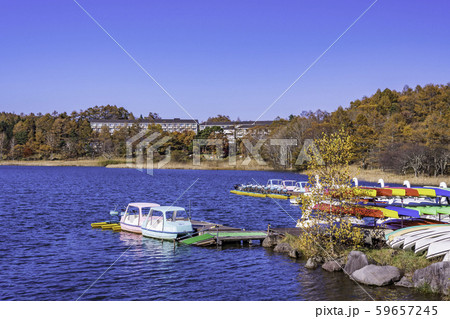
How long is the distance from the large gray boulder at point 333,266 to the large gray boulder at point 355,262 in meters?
0.64

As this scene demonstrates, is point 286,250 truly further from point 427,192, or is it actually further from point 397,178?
point 397,178

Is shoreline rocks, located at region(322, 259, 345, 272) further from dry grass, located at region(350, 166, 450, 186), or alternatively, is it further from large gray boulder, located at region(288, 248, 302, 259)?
dry grass, located at region(350, 166, 450, 186)

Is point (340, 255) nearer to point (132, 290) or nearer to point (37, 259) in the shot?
point (132, 290)

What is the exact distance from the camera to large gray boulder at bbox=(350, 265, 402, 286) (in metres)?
20.1

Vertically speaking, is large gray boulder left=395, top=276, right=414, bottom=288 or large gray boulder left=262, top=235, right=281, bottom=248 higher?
large gray boulder left=262, top=235, right=281, bottom=248

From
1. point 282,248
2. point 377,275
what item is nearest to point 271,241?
point 282,248

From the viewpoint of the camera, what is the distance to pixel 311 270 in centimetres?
2320

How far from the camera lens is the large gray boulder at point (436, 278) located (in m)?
18.3

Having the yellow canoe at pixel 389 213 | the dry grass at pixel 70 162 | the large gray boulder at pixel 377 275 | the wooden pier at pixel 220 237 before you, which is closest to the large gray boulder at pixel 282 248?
the wooden pier at pixel 220 237

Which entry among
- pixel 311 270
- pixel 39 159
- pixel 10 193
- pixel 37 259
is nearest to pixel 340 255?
pixel 311 270

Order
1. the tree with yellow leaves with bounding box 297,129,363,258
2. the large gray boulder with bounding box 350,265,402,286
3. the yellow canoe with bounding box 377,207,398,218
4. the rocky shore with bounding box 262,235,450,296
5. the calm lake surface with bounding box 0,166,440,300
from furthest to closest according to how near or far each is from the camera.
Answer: the yellow canoe with bounding box 377,207,398,218 → the tree with yellow leaves with bounding box 297,129,363,258 → the large gray boulder with bounding box 350,265,402,286 → the calm lake surface with bounding box 0,166,440,300 → the rocky shore with bounding box 262,235,450,296

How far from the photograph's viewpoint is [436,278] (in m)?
18.6

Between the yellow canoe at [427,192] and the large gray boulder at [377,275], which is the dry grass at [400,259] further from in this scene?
the yellow canoe at [427,192]

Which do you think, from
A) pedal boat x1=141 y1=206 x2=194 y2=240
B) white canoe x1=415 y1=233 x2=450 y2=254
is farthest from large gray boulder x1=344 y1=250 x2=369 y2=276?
pedal boat x1=141 y1=206 x2=194 y2=240
